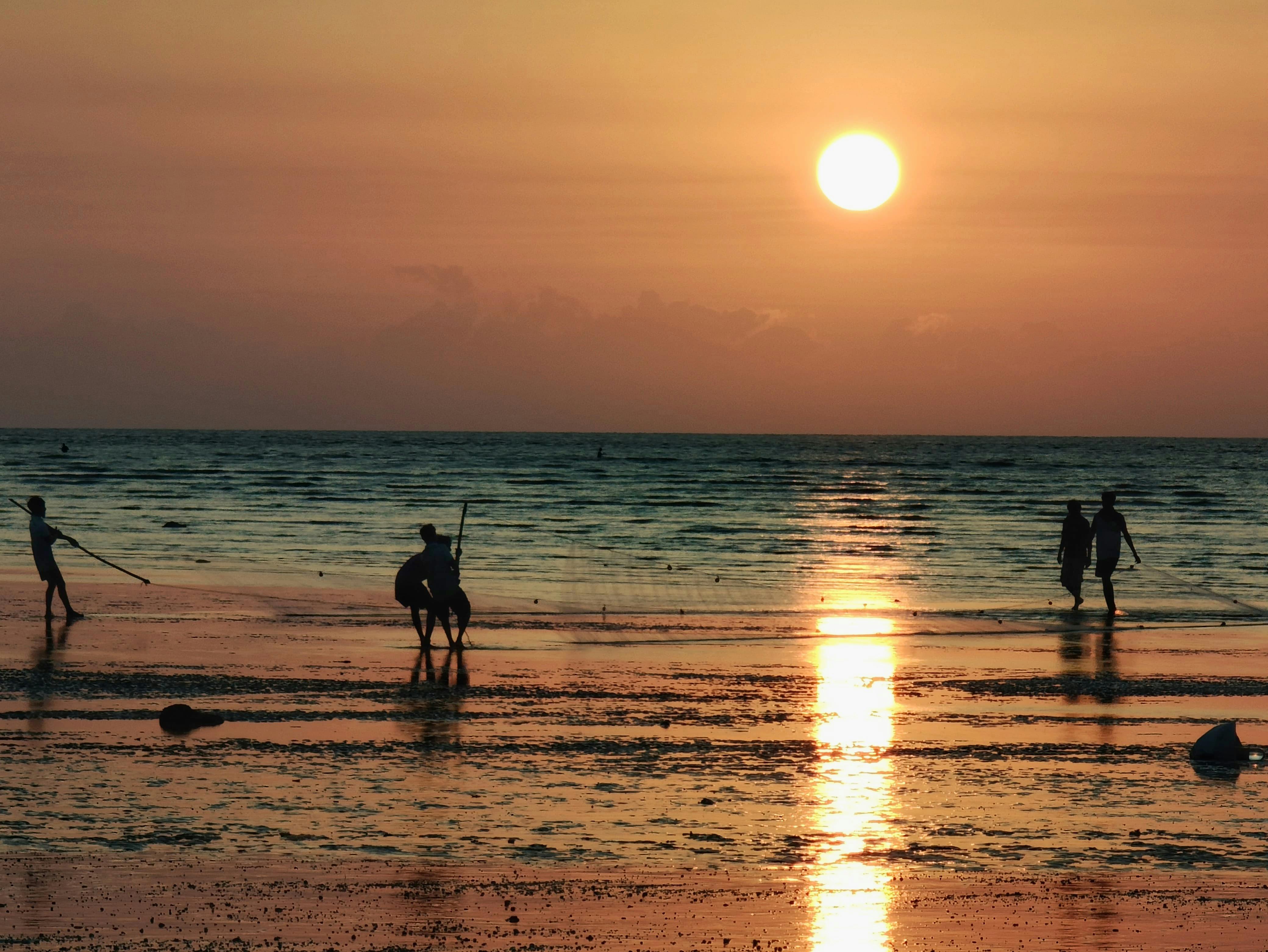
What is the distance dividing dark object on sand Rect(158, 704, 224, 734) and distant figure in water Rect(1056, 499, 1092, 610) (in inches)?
615

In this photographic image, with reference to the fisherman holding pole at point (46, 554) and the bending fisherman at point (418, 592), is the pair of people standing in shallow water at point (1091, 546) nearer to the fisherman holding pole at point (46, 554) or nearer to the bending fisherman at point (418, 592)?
the bending fisherman at point (418, 592)

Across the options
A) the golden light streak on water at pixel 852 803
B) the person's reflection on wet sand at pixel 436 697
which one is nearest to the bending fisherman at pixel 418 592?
the person's reflection on wet sand at pixel 436 697

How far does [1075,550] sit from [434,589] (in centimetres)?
1180

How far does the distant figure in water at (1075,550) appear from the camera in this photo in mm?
23781

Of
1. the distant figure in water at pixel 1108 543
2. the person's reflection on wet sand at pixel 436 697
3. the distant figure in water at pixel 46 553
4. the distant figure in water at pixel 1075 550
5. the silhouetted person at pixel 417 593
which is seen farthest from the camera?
the distant figure in water at pixel 1075 550

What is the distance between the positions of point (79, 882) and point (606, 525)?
47.1 m

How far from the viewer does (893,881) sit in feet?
25.5

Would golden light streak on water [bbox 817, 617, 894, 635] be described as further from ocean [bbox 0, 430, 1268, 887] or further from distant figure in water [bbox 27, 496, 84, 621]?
distant figure in water [bbox 27, 496, 84, 621]


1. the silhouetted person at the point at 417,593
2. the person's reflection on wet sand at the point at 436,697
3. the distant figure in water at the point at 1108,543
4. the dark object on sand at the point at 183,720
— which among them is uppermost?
the distant figure in water at the point at 1108,543

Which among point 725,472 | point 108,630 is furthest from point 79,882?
point 725,472

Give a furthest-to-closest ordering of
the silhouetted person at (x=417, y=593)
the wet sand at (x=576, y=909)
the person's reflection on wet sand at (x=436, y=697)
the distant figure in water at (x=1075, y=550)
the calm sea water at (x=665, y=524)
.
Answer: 1. the calm sea water at (x=665, y=524)
2. the distant figure in water at (x=1075, y=550)
3. the silhouetted person at (x=417, y=593)
4. the person's reflection on wet sand at (x=436, y=697)
5. the wet sand at (x=576, y=909)

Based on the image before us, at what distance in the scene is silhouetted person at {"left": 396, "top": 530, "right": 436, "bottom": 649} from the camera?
1719 cm

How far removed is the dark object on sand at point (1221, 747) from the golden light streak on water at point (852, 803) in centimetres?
239

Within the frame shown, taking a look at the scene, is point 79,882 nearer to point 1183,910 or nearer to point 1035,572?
point 1183,910
